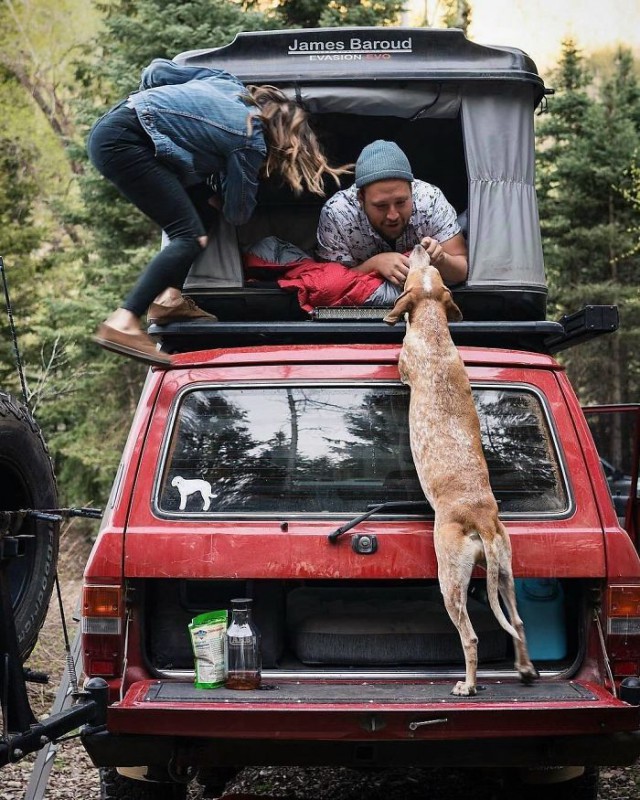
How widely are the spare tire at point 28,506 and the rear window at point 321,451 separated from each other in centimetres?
101

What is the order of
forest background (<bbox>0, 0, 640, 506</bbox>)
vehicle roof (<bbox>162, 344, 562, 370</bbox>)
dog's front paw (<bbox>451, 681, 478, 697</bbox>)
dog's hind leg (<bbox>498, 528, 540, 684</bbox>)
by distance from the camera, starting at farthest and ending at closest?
forest background (<bbox>0, 0, 640, 506</bbox>) → vehicle roof (<bbox>162, 344, 562, 370</bbox>) → dog's hind leg (<bbox>498, 528, 540, 684</bbox>) → dog's front paw (<bbox>451, 681, 478, 697</bbox>)

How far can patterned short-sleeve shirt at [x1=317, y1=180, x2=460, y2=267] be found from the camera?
553 centimetres

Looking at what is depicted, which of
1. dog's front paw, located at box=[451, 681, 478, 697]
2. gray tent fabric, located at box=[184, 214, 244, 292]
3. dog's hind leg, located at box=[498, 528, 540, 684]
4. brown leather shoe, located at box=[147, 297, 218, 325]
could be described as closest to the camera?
dog's front paw, located at box=[451, 681, 478, 697]

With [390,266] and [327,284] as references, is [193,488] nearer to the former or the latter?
[327,284]

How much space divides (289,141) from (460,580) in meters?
2.72

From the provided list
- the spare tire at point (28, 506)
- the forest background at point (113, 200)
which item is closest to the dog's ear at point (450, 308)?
the spare tire at point (28, 506)

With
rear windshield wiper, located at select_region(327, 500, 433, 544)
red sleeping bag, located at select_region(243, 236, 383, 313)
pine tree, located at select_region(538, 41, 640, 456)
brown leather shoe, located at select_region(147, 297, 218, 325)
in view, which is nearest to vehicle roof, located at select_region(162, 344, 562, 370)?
brown leather shoe, located at select_region(147, 297, 218, 325)

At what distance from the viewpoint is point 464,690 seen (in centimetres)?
361

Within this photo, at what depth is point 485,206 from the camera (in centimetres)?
543

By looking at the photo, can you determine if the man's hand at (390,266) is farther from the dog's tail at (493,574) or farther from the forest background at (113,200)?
the forest background at (113,200)

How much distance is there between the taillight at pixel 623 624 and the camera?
3.77m

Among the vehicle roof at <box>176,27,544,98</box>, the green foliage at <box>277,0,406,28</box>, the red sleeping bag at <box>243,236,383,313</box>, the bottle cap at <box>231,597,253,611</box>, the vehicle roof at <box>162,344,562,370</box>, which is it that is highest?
the green foliage at <box>277,0,406,28</box>

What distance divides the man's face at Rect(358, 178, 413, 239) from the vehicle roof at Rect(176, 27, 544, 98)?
66cm

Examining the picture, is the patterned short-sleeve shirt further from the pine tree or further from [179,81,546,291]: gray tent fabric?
the pine tree
